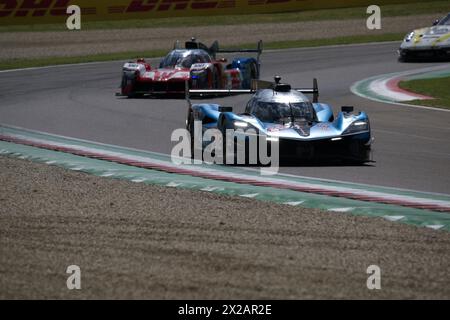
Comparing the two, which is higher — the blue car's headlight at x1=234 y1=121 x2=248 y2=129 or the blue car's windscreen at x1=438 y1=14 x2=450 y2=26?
the blue car's windscreen at x1=438 y1=14 x2=450 y2=26

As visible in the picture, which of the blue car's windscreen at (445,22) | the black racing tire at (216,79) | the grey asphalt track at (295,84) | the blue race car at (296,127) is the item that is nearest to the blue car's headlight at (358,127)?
the blue race car at (296,127)

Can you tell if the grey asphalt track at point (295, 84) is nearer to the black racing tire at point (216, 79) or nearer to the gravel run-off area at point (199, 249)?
the black racing tire at point (216, 79)

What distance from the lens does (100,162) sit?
13.5m

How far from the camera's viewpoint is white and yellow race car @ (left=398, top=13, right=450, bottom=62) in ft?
89.0

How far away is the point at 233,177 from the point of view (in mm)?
12141

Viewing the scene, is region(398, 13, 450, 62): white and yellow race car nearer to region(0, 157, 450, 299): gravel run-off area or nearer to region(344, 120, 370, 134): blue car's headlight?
region(344, 120, 370, 134): blue car's headlight

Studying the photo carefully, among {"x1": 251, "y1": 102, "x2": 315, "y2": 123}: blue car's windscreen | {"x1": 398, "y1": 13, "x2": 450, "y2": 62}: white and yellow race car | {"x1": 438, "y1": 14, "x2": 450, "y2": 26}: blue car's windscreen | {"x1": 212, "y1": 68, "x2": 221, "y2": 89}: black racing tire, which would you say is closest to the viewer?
{"x1": 251, "y1": 102, "x2": 315, "y2": 123}: blue car's windscreen

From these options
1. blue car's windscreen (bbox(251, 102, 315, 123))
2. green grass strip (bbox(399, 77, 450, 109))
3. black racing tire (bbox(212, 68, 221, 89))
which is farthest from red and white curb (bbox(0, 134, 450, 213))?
green grass strip (bbox(399, 77, 450, 109))

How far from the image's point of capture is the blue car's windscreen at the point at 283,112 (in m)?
13.2

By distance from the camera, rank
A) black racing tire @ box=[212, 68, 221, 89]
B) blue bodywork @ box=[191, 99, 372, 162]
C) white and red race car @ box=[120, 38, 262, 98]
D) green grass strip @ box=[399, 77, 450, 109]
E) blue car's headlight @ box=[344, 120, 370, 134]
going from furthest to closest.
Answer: black racing tire @ box=[212, 68, 221, 89] < white and red race car @ box=[120, 38, 262, 98] < green grass strip @ box=[399, 77, 450, 109] < blue car's headlight @ box=[344, 120, 370, 134] < blue bodywork @ box=[191, 99, 372, 162]

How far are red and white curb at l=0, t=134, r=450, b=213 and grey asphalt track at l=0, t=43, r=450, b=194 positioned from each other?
0.57 m

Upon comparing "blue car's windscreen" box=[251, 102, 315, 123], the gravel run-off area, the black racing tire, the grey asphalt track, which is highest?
"blue car's windscreen" box=[251, 102, 315, 123]
